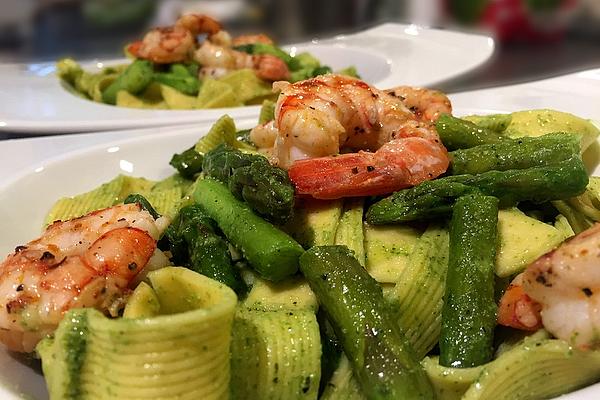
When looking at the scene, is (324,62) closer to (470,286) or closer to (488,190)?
(488,190)

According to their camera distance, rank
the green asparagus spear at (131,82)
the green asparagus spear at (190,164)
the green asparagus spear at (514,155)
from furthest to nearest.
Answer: the green asparagus spear at (131,82) → the green asparagus spear at (190,164) → the green asparagus spear at (514,155)

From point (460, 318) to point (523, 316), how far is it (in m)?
0.13

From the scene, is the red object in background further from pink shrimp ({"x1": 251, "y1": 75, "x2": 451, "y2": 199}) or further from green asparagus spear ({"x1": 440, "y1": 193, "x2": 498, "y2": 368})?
green asparagus spear ({"x1": 440, "y1": 193, "x2": 498, "y2": 368})

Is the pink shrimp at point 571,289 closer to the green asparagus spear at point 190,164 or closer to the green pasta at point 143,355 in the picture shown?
the green pasta at point 143,355

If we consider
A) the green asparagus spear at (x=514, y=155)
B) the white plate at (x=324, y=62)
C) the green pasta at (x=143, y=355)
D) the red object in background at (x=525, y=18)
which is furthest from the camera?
the red object in background at (x=525, y=18)

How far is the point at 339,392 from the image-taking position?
1.45m

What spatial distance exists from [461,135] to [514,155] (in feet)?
0.66

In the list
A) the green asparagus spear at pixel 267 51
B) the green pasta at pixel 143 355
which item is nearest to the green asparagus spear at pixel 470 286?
the green pasta at pixel 143 355

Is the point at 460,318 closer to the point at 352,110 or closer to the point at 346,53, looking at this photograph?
the point at 352,110

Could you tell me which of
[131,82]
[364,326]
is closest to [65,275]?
[364,326]

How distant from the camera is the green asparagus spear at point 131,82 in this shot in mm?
3941

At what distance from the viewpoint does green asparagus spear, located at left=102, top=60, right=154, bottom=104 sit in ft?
12.9

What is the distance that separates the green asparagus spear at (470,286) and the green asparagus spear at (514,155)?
21cm

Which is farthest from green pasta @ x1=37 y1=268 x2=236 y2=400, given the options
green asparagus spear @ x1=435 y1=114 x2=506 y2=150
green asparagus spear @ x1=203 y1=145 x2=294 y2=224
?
green asparagus spear @ x1=435 y1=114 x2=506 y2=150
